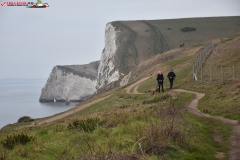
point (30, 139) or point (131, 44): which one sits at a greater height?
point (131, 44)

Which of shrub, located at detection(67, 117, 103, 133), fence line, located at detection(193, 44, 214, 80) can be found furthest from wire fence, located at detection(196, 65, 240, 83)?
shrub, located at detection(67, 117, 103, 133)

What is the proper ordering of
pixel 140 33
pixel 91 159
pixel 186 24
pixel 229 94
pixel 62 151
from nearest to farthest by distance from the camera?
pixel 91 159
pixel 62 151
pixel 229 94
pixel 140 33
pixel 186 24

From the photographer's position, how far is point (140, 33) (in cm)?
Result: 13675

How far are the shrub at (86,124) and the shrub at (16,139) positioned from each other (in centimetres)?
216

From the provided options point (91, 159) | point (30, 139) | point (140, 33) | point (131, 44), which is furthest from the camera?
point (140, 33)

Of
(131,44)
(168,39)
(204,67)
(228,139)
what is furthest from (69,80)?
(228,139)

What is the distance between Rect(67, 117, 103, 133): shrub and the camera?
13.0m

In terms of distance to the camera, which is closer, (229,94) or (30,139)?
(30,139)

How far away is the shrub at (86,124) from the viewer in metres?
13.0

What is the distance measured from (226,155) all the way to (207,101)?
13.0m

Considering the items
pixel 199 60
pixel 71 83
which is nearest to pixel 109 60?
pixel 71 83

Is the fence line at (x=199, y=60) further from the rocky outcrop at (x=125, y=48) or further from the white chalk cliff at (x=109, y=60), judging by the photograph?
the white chalk cliff at (x=109, y=60)

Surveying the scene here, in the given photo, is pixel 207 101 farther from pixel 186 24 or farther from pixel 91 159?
pixel 186 24

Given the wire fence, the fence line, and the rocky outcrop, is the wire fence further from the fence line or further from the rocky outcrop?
the rocky outcrop
